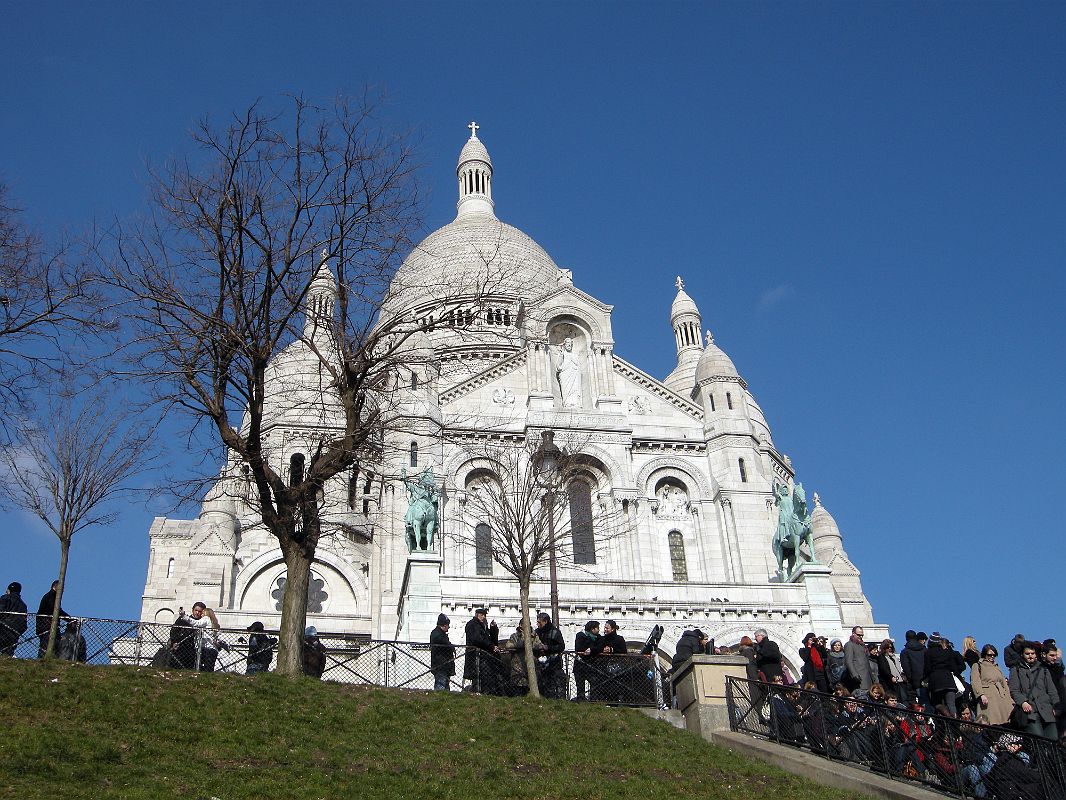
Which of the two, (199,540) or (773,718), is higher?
(199,540)

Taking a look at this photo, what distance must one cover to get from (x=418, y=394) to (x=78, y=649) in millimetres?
20657

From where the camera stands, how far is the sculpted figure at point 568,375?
41.5 metres

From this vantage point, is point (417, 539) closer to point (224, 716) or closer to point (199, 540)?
point (199, 540)

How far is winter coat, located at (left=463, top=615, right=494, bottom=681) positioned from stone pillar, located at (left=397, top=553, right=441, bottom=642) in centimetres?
883

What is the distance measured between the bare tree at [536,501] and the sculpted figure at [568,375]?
2.27 metres

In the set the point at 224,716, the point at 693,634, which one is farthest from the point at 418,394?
the point at 224,716

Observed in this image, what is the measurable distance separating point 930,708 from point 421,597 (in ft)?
52.5

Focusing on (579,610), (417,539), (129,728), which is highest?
(417,539)

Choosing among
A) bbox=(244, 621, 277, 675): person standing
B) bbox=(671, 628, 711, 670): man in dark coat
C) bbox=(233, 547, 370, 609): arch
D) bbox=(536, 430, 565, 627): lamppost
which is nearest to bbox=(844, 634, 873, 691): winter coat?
bbox=(671, 628, 711, 670): man in dark coat

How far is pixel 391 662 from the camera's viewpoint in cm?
2148

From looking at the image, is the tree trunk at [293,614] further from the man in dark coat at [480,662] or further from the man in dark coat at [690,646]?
the man in dark coat at [690,646]

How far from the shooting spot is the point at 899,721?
50.7 feet

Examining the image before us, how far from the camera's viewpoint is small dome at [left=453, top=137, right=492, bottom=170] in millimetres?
78625

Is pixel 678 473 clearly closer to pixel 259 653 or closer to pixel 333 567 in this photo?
pixel 333 567
